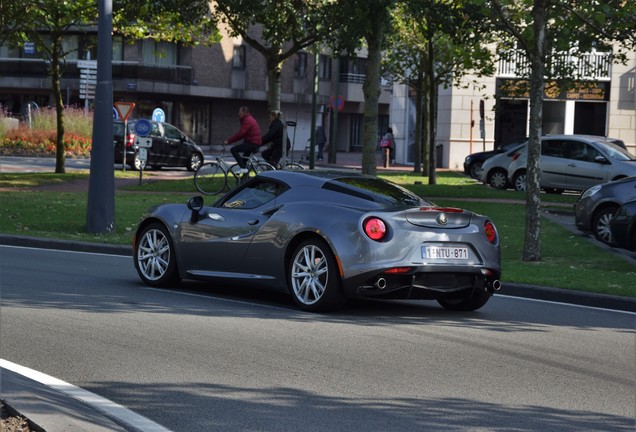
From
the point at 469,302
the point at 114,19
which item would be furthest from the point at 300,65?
the point at 469,302

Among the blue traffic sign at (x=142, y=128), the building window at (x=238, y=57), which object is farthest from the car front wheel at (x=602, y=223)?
the building window at (x=238, y=57)

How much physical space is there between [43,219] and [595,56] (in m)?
33.4

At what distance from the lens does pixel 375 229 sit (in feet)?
34.1

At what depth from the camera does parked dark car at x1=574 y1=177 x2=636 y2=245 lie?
2014 centimetres

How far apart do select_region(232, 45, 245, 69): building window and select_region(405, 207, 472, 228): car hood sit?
63935mm

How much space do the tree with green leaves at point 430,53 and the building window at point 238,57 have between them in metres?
25.9

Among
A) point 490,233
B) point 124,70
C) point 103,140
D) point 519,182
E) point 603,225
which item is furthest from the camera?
point 124,70

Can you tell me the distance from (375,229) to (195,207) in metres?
2.32

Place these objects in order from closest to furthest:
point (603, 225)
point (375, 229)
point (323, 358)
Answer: point (323, 358)
point (375, 229)
point (603, 225)

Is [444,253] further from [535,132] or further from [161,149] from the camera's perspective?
[161,149]

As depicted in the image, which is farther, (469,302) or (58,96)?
(58,96)

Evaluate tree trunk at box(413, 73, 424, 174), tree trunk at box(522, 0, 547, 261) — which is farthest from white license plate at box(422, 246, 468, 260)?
tree trunk at box(413, 73, 424, 174)

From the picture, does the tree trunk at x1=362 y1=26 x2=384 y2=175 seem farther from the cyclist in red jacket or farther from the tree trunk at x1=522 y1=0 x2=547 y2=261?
the tree trunk at x1=522 y1=0 x2=547 y2=261

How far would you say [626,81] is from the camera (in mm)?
49562
